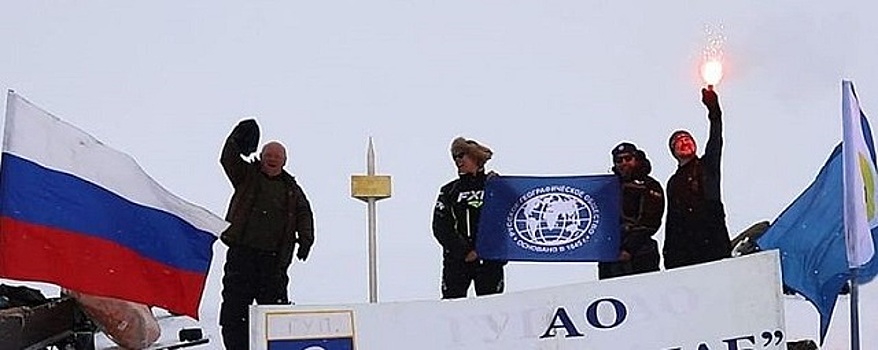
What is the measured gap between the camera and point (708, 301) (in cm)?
545

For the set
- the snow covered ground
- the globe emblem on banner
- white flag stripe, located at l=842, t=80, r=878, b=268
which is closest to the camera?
white flag stripe, located at l=842, t=80, r=878, b=268

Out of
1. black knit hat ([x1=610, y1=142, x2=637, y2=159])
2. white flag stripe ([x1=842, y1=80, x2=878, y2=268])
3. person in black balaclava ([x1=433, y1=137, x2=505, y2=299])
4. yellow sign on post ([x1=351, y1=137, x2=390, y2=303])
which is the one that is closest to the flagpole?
white flag stripe ([x1=842, y1=80, x2=878, y2=268])

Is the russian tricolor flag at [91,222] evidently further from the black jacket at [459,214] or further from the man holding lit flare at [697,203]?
the man holding lit flare at [697,203]

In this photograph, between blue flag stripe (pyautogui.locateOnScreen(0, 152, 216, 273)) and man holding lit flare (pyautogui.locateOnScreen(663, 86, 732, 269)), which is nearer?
blue flag stripe (pyautogui.locateOnScreen(0, 152, 216, 273))

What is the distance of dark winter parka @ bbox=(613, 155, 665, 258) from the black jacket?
2.50 ft

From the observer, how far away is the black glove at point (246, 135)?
23.8ft

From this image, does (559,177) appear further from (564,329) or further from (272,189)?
(564,329)

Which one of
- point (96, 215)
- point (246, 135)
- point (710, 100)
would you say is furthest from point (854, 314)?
point (96, 215)

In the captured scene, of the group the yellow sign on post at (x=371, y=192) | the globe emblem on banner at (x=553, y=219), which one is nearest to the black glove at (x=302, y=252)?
the yellow sign on post at (x=371, y=192)

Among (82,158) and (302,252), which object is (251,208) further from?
(82,158)

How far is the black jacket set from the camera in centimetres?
766

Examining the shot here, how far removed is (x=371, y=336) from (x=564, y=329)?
2.35 ft

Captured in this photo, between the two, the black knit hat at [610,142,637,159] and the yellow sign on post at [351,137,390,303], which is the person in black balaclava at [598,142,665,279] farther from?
the yellow sign on post at [351,137,390,303]

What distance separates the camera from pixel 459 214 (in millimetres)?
7723
